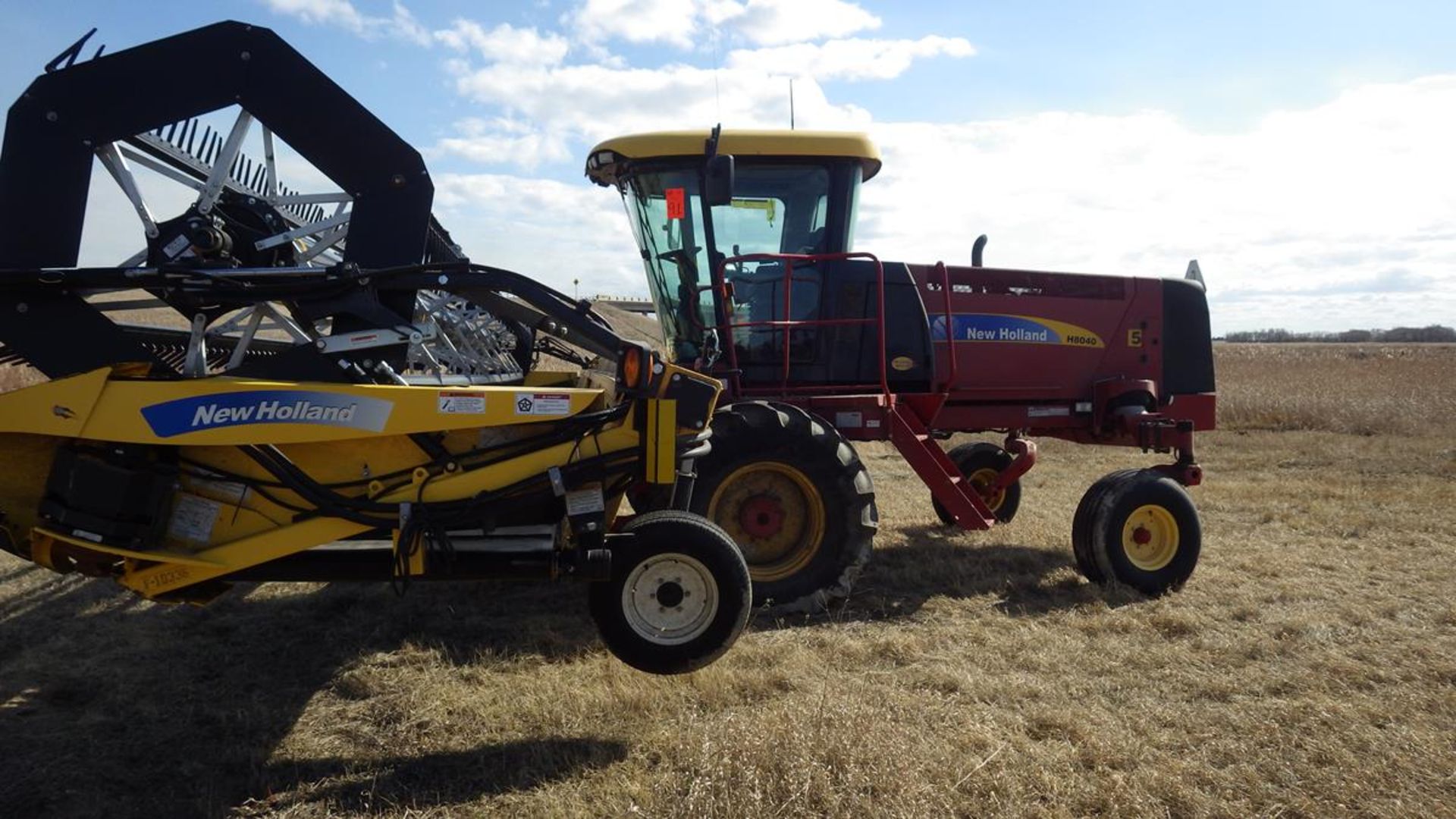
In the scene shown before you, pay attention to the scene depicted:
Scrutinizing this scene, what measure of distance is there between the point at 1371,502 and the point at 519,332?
284 inches

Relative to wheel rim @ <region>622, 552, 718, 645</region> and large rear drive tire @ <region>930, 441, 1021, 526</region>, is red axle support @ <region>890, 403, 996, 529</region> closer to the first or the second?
large rear drive tire @ <region>930, 441, 1021, 526</region>

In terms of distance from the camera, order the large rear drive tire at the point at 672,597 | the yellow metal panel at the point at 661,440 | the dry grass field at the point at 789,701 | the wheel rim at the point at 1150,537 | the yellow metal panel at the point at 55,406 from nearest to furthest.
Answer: the dry grass field at the point at 789,701 → the yellow metal panel at the point at 55,406 → the large rear drive tire at the point at 672,597 → the yellow metal panel at the point at 661,440 → the wheel rim at the point at 1150,537

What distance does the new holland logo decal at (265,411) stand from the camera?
3533mm

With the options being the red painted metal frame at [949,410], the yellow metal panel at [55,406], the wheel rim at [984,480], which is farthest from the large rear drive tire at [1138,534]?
the yellow metal panel at [55,406]

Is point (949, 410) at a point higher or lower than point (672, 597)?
higher

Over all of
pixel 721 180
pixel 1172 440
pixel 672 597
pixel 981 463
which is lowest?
pixel 672 597

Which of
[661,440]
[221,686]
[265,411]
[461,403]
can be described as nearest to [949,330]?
[661,440]

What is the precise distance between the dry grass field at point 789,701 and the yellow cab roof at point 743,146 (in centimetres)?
260

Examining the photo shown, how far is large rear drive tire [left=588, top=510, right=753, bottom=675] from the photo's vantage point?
3.70 metres

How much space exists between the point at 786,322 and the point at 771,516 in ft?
3.92

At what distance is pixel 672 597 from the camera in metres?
3.76

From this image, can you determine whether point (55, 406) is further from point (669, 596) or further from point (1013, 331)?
point (1013, 331)

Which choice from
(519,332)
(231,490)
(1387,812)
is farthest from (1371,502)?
(231,490)

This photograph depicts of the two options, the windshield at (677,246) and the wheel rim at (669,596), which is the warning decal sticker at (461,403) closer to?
the wheel rim at (669,596)
